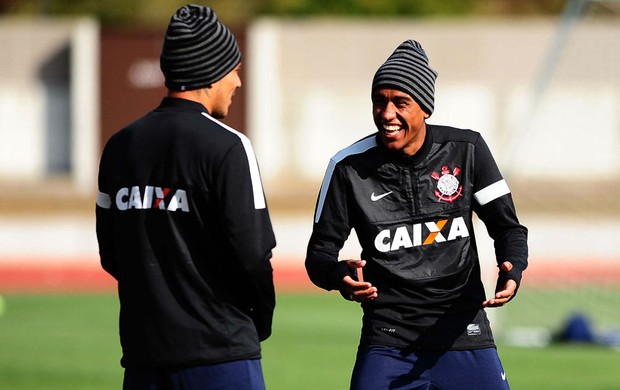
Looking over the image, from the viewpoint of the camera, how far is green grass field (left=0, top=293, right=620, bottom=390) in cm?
1041

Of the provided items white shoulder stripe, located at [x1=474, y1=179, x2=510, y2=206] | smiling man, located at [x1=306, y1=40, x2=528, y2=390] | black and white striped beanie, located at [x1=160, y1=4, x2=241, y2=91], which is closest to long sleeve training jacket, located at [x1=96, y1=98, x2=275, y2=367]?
black and white striped beanie, located at [x1=160, y1=4, x2=241, y2=91]

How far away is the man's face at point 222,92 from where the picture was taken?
450 centimetres

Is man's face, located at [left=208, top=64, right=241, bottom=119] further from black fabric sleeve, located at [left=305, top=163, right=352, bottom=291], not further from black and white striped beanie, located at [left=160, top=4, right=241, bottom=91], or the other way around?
black fabric sleeve, located at [left=305, top=163, right=352, bottom=291]

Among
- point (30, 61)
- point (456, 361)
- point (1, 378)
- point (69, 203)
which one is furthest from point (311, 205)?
point (456, 361)

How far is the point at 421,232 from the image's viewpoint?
5.23 meters

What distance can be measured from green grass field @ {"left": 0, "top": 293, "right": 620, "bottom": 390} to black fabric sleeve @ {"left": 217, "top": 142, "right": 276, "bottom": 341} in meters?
5.87

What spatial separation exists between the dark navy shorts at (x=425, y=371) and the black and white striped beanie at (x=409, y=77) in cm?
102

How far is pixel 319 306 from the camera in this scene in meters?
17.4

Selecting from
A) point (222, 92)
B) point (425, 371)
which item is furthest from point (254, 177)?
point (425, 371)

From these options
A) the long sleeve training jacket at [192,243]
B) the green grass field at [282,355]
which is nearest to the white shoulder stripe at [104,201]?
the long sleeve training jacket at [192,243]

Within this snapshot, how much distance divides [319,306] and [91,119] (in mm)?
15676

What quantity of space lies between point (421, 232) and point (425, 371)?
0.57 meters

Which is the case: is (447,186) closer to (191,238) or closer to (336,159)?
(336,159)

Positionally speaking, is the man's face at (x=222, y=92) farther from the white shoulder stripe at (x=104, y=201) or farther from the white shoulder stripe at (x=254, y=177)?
the white shoulder stripe at (x=104, y=201)
